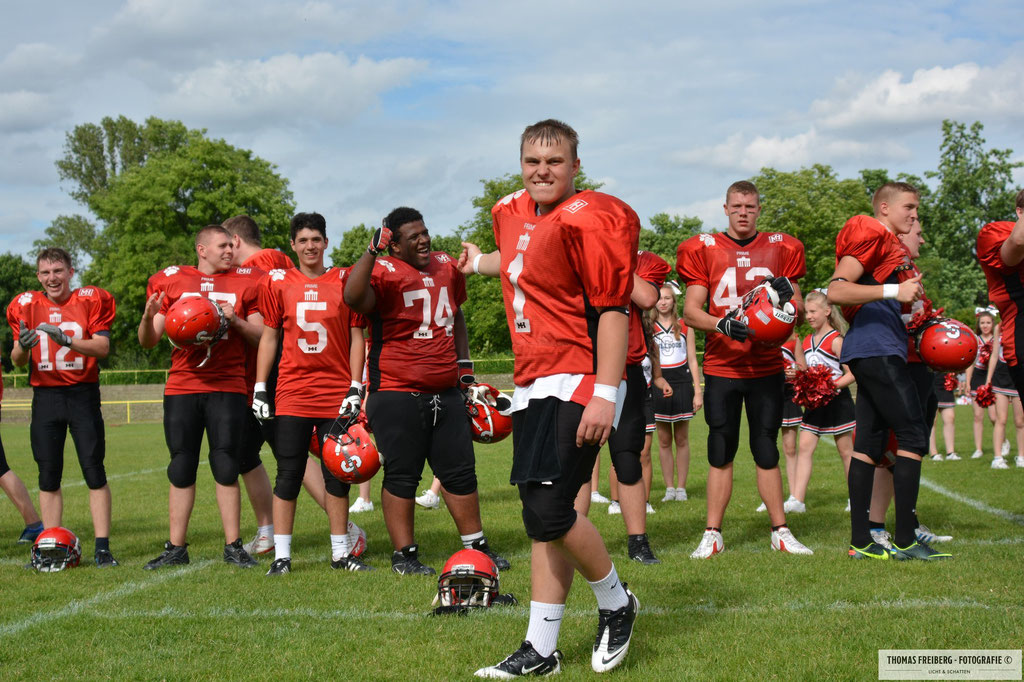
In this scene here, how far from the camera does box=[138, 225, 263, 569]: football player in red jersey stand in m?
6.77

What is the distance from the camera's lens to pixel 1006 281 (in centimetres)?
597

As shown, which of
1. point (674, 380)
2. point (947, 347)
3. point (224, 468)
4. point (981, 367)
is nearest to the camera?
point (947, 347)

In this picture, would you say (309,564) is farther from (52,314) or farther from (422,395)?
(52,314)

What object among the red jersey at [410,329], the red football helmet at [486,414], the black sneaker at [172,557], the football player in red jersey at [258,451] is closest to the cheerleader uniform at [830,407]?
the red football helmet at [486,414]

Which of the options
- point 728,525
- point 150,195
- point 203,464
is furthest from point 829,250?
point 728,525

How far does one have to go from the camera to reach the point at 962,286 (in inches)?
2199

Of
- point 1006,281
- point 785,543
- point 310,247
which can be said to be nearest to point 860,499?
point 785,543

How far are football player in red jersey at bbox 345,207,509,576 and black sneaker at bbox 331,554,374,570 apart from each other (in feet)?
0.90

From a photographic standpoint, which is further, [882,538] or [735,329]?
[882,538]

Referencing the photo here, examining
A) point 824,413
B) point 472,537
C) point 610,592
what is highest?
point 824,413

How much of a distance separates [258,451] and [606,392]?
4.55 meters

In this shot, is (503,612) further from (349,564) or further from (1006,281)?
(1006,281)

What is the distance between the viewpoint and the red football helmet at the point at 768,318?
6.05 metres

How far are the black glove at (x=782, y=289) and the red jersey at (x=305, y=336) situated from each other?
287 cm
